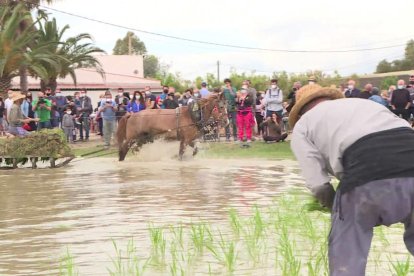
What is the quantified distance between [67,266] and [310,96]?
8.88 ft

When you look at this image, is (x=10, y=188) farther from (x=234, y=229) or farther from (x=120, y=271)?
(x=120, y=271)

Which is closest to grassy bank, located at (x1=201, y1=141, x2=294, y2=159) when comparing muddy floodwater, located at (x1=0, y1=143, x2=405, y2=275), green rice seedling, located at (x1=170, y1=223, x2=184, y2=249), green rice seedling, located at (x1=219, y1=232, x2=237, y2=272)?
muddy floodwater, located at (x1=0, y1=143, x2=405, y2=275)

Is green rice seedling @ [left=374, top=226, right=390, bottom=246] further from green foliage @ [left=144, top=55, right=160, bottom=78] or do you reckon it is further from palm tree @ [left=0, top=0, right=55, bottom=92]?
green foliage @ [left=144, top=55, right=160, bottom=78]

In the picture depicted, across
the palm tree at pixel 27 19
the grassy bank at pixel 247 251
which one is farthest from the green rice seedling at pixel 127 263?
the palm tree at pixel 27 19

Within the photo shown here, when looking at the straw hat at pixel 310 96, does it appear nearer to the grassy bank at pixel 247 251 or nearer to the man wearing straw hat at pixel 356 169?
the man wearing straw hat at pixel 356 169

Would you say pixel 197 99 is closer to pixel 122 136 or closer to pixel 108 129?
pixel 122 136

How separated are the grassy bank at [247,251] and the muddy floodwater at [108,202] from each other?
20 cm

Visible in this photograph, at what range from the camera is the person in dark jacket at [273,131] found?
70.6 ft

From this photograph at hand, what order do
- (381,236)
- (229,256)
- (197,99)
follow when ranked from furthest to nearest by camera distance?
(197,99)
(381,236)
(229,256)

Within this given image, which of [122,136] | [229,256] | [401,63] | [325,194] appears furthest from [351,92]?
[401,63]

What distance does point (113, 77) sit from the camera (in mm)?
53375

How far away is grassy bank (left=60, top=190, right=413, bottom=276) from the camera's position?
662 centimetres

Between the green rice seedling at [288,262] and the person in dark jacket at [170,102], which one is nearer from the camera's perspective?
the green rice seedling at [288,262]

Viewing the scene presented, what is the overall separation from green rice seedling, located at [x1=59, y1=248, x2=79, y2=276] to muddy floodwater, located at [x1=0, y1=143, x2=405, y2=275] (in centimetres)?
6
